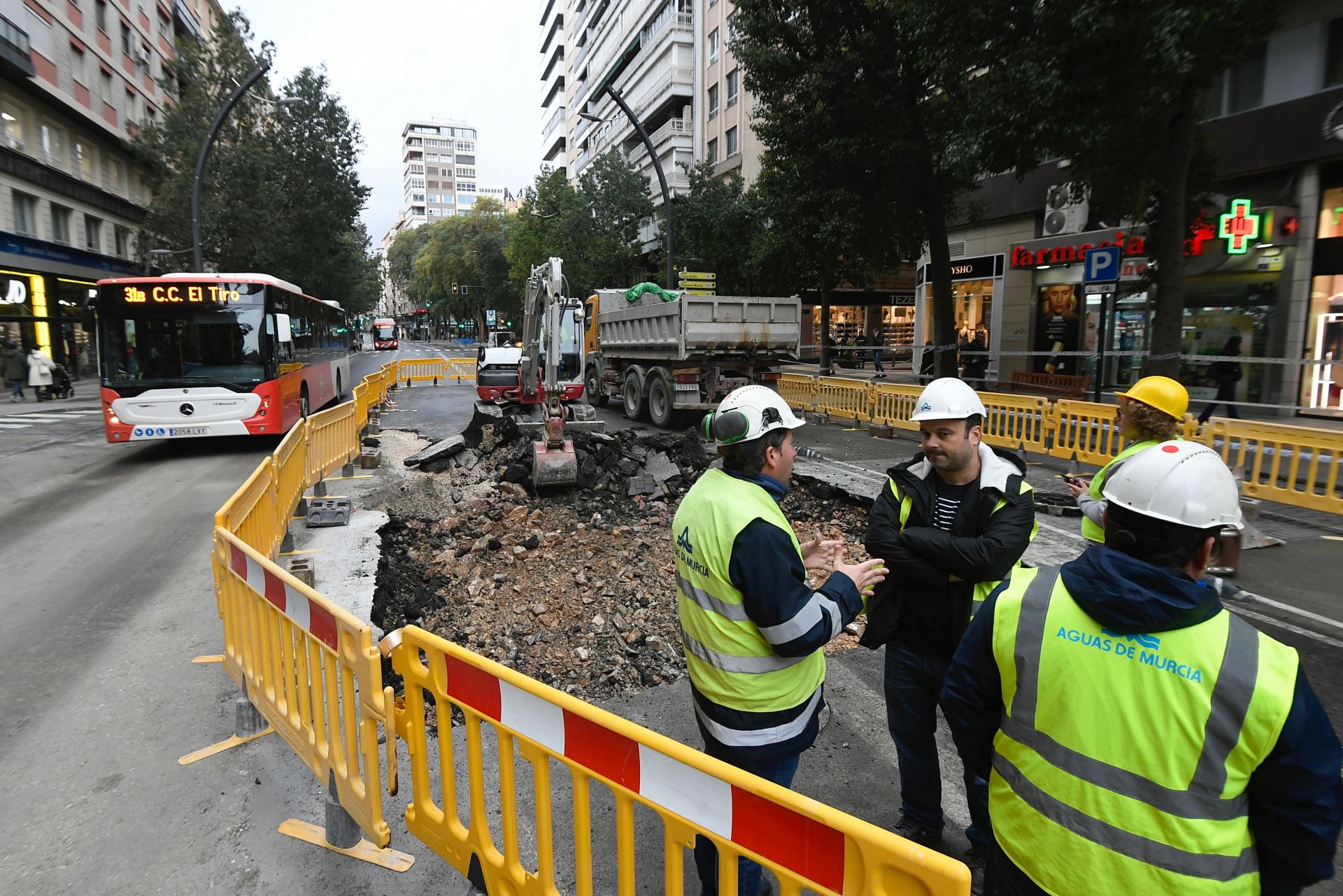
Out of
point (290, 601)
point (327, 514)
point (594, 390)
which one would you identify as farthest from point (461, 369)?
point (290, 601)

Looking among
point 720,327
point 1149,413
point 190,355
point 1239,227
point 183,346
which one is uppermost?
point 1239,227

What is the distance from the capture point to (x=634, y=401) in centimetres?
1616

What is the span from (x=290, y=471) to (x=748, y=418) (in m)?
6.16

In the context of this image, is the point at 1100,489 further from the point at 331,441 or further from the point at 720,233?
the point at 720,233

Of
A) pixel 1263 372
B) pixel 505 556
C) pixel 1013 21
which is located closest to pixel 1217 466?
pixel 505 556

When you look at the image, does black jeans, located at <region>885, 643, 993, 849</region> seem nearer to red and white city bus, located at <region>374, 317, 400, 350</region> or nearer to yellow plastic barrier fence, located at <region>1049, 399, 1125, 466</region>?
yellow plastic barrier fence, located at <region>1049, 399, 1125, 466</region>

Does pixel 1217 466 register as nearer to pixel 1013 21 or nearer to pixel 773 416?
pixel 773 416

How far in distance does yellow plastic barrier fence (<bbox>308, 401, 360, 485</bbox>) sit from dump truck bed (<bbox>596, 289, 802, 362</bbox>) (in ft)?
19.1

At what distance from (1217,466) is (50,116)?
1362 inches

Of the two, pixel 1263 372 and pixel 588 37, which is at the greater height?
pixel 588 37

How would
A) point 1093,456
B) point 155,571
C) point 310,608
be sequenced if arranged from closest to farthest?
point 310,608, point 155,571, point 1093,456

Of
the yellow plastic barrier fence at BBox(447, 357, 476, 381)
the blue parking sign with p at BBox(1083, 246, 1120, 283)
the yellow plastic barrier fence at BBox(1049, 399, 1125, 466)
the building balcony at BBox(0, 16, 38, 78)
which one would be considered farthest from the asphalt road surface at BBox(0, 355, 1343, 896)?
the yellow plastic barrier fence at BBox(447, 357, 476, 381)

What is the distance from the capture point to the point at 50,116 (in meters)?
25.3

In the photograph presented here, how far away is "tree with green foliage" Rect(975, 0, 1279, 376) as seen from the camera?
8797 mm
